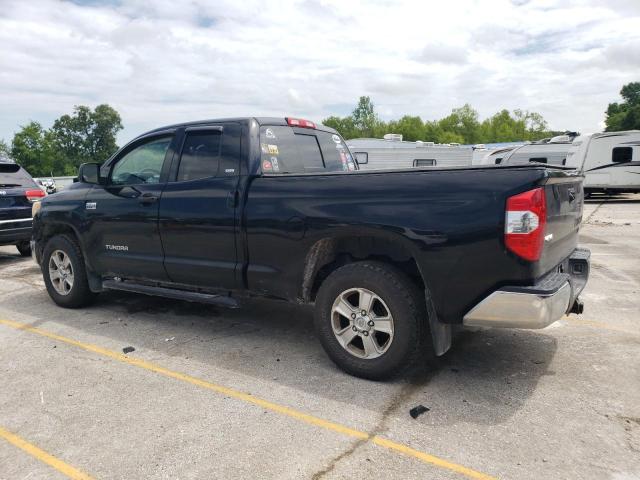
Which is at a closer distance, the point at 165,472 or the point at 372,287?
the point at 165,472

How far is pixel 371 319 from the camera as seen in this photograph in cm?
357

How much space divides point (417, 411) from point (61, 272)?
4380 mm

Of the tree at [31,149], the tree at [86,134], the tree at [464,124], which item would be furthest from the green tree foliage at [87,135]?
the tree at [464,124]

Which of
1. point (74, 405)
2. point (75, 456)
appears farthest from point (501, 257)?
point (74, 405)

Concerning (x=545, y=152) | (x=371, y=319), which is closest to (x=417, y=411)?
(x=371, y=319)

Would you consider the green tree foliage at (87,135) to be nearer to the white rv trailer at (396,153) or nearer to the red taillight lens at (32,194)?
the white rv trailer at (396,153)

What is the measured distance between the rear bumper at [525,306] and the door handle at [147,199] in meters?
3.00

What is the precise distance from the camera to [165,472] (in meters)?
2.62

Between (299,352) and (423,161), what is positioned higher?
(423,161)

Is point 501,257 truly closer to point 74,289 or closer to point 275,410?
point 275,410

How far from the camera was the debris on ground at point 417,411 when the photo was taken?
3150 mm

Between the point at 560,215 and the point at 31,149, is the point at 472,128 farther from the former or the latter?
the point at 560,215

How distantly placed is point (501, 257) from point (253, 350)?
7.40ft

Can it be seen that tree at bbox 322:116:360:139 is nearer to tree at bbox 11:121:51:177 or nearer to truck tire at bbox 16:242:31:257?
tree at bbox 11:121:51:177
